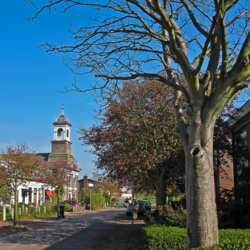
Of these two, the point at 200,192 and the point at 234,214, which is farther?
the point at 234,214

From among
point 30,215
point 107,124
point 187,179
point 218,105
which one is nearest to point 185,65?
point 218,105

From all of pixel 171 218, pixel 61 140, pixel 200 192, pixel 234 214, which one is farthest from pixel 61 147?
pixel 200 192

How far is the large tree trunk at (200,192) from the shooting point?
20.6 ft

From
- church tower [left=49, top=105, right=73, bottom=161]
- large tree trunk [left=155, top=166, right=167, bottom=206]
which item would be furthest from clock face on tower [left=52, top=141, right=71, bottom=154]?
large tree trunk [left=155, top=166, right=167, bottom=206]

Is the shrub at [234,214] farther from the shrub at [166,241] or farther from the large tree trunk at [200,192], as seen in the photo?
the large tree trunk at [200,192]

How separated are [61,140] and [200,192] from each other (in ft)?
225

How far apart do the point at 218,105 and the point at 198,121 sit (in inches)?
21.0

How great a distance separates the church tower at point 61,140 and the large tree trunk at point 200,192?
6734 cm

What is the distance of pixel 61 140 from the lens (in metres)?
73.4

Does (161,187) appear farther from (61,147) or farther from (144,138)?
(61,147)

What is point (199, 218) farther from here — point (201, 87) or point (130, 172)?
point (130, 172)

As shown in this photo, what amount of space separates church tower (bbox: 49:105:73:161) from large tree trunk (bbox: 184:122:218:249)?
6734 cm

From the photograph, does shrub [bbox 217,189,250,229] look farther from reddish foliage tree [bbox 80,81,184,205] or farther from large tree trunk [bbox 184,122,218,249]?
large tree trunk [bbox 184,122,218,249]

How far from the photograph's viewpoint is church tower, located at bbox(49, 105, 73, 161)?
73188 millimetres
